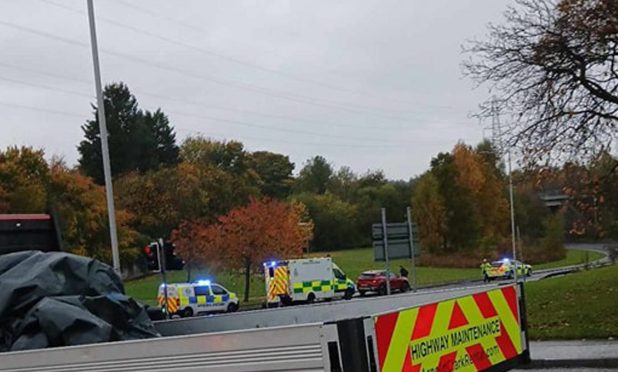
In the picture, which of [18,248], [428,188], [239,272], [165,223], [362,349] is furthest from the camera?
[428,188]

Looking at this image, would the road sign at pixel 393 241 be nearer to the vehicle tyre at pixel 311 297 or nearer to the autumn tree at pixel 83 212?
the vehicle tyre at pixel 311 297

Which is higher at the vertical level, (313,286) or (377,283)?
(313,286)

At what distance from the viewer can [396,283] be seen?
153 feet

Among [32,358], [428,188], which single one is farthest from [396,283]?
[32,358]

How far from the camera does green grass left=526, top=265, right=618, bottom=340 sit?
52.7 ft

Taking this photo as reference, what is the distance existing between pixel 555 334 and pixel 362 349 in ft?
45.7

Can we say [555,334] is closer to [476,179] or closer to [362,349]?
[362,349]

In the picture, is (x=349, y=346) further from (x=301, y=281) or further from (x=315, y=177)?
(x=315, y=177)

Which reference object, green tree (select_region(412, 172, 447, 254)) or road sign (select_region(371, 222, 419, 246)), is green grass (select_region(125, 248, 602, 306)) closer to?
green tree (select_region(412, 172, 447, 254))

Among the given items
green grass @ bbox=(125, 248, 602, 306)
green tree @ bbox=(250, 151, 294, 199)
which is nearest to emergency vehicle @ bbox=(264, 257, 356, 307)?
green grass @ bbox=(125, 248, 602, 306)

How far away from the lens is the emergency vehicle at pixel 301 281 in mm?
43906

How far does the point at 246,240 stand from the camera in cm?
5531

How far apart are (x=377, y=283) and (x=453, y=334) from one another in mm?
Result: 43955

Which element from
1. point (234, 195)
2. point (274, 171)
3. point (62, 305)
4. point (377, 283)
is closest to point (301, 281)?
point (377, 283)
